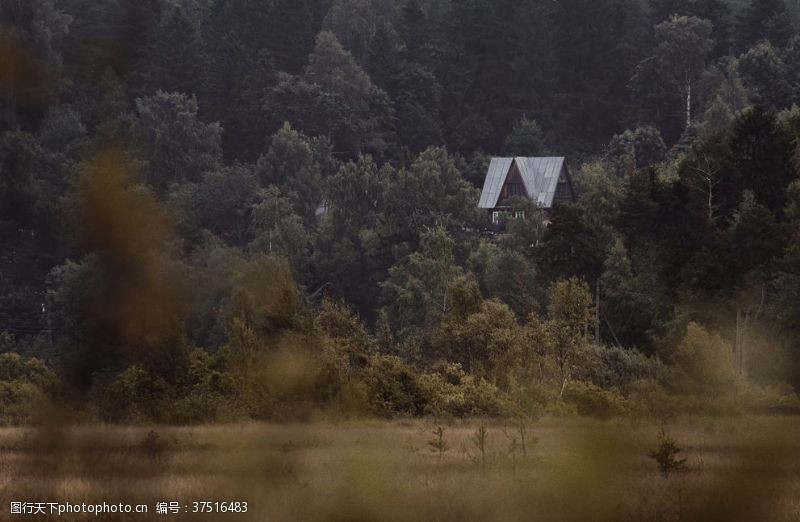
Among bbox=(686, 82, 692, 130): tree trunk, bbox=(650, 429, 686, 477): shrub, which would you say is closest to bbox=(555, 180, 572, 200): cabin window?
bbox=(686, 82, 692, 130): tree trunk

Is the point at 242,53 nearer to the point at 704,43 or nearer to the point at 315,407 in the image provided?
the point at 704,43

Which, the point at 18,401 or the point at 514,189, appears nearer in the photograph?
the point at 18,401

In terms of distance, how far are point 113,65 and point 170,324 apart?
44.6 metres

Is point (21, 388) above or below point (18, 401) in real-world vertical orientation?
above

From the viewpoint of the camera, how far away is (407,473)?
13406 mm

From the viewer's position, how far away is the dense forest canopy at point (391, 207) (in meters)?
24.6

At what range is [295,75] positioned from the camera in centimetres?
7050

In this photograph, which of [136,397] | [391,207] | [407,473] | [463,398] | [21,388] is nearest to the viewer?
[407,473]

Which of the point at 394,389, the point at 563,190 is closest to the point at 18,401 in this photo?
the point at 394,389

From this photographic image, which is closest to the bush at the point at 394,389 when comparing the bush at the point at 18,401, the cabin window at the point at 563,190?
the bush at the point at 18,401

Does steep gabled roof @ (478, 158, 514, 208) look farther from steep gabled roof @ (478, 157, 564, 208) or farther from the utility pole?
the utility pole

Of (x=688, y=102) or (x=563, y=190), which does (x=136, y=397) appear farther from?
(x=688, y=102)

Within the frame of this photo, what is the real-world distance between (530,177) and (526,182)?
39.0 inches

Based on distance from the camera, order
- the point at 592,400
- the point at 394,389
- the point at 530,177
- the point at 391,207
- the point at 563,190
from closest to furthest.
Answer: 1. the point at 592,400
2. the point at 394,389
3. the point at 391,207
4. the point at 530,177
5. the point at 563,190
